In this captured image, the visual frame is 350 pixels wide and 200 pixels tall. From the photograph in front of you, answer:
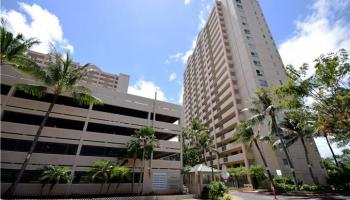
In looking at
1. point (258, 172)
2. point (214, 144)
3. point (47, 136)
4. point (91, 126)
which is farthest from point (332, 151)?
point (47, 136)

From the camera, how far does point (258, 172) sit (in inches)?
1197

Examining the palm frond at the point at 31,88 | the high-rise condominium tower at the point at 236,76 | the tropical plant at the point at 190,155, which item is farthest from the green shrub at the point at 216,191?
the palm frond at the point at 31,88

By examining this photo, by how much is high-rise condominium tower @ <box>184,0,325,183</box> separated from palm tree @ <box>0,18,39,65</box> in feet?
121

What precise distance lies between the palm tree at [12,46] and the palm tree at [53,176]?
1087 centimetres

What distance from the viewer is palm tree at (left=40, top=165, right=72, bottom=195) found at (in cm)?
1847

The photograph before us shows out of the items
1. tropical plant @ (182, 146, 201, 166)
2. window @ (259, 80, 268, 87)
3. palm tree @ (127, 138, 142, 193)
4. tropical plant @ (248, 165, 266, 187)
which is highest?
window @ (259, 80, 268, 87)

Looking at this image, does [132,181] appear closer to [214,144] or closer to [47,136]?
[47,136]

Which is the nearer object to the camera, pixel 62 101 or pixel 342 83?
pixel 342 83

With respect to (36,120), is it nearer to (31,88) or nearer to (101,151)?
(31,88)

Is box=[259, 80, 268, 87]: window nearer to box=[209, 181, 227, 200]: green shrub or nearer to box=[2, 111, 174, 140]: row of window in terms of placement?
box=[2, 111, 174, 140]: row of window

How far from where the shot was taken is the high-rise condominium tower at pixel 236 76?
35719 mm

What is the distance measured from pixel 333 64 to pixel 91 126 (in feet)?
89.3

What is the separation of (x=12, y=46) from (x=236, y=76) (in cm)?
4247

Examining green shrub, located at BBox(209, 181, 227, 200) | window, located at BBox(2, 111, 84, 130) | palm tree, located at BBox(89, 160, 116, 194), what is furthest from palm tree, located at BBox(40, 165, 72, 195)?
green shrub, located at BBox(209, 181, 227, 200)
